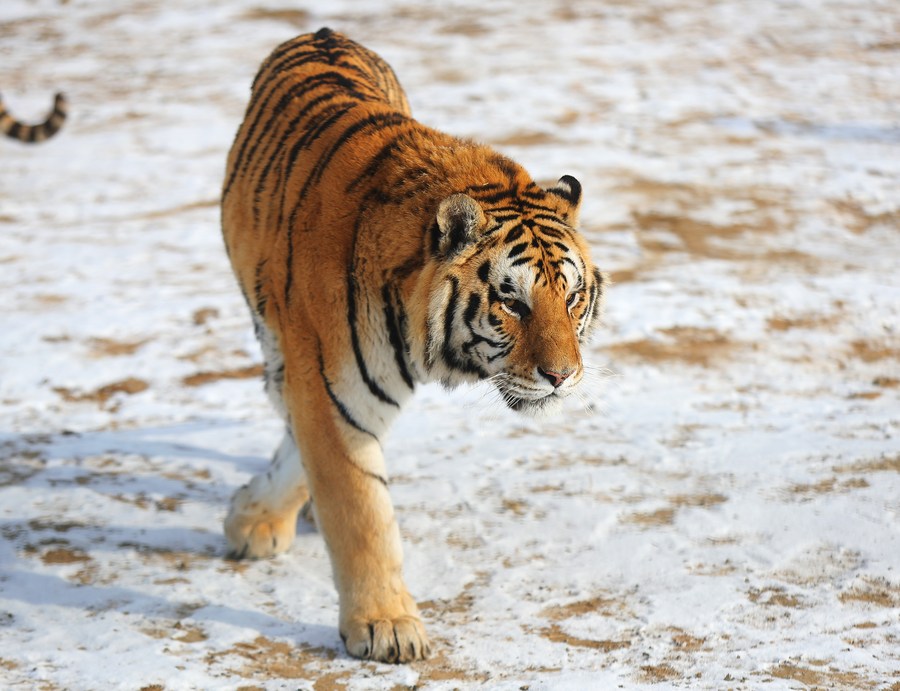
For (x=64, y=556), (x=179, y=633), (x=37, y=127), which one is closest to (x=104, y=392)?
(x=37, y=127)

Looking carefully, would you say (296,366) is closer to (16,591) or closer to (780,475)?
(16,591)

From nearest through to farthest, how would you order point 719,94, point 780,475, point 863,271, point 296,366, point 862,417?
point 296,366 → point 780,475 → point 862,417 → point 863,271 → point 719,94

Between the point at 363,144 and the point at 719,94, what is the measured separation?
822 cm

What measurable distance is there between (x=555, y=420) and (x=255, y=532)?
3.79 ft

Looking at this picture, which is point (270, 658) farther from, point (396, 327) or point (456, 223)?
point (456, 223)

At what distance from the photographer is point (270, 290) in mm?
3707

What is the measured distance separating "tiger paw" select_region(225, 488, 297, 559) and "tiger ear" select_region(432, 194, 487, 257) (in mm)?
1415

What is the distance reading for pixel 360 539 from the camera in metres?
3.32

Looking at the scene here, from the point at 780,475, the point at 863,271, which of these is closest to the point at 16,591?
the point at 780,475

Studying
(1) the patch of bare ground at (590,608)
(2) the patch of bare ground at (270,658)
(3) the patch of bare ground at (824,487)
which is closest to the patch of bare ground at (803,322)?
(3) the patch of bare ground at (824,487)

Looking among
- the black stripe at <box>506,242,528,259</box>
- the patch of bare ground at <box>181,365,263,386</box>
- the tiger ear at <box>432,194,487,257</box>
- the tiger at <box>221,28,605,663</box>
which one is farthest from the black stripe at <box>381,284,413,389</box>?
the patch of bare ground at <box>181,365,263,386</box>

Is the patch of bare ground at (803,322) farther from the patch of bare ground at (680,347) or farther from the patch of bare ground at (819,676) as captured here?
the patch of bare ground at (819,676)

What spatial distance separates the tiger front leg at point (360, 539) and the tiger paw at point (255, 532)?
736 millimetres

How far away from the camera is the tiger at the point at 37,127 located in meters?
6.56
